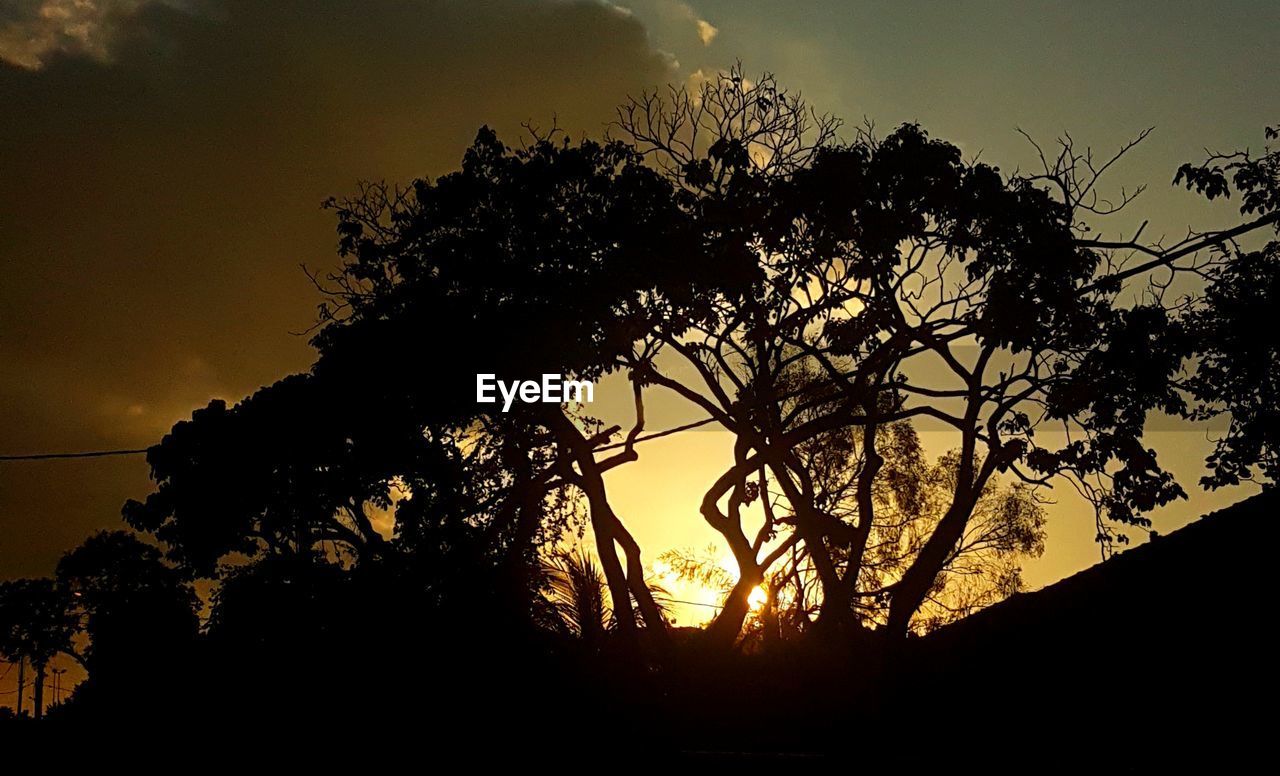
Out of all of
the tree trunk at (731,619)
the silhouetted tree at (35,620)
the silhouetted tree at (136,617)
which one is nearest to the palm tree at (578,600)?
the tree trunk at (731,619)

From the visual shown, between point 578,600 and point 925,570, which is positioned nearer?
point 578,600

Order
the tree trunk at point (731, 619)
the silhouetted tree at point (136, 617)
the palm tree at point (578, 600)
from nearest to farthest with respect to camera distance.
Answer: the palm tree at point (578, 600)
the tree trunk at point (731, 619)
the silhouetted tree at point (136, 617)

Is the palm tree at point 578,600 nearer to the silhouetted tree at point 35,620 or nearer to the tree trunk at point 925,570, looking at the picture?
the tree trunk at point 925,570

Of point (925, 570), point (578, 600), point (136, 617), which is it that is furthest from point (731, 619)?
point (136, 617)

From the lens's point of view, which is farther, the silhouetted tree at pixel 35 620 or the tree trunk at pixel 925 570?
the silhouetted tree at pixel 35 620

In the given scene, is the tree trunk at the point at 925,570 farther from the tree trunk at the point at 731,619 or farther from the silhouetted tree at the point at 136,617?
the silhouetted tree at the point at 136,617

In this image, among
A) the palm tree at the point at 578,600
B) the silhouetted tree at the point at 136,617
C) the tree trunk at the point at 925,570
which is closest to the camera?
the palm tree at the point at 578,600

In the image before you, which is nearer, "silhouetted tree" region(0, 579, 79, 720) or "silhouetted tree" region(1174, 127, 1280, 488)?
"silhouetted tree" region(1174, 127, 1280, 488)

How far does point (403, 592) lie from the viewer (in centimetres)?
928

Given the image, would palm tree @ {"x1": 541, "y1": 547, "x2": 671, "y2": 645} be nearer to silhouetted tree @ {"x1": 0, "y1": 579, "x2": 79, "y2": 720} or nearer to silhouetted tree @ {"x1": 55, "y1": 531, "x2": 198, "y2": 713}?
silhouetted tree @ {"x1": 55, "y1": 531, "x2": 198, "y2": 713}

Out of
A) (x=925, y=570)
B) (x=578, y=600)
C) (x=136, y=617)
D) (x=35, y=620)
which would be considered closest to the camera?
(x=578, y=600)

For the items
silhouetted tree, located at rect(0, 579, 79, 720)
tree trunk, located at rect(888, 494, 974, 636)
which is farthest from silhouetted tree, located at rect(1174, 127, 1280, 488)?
silhouetted tree, located at rect(0, 579, 79, 720)

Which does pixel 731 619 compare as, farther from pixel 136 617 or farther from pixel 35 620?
pixel 35 620

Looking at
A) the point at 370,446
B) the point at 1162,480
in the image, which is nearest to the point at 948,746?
the point at 1162,480
